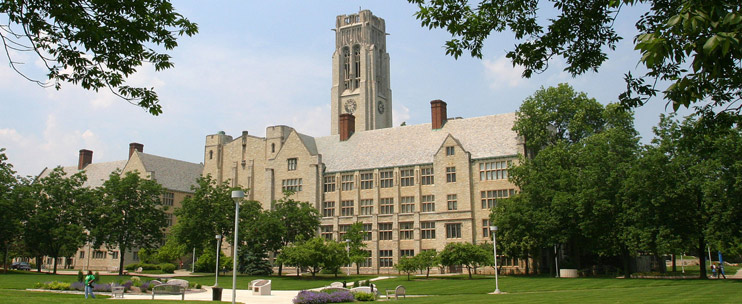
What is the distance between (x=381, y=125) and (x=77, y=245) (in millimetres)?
60573

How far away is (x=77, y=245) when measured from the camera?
52938mm

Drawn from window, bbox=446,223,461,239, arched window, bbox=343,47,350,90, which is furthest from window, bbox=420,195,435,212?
arched window, bbox=343,47,350,90

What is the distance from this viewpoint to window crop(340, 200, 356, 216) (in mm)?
60406

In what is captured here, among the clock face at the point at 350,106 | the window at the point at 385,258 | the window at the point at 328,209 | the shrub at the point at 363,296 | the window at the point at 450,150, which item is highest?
the clock face at the point at 350,106

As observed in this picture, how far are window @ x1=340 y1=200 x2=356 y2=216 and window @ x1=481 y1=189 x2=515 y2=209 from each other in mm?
13740

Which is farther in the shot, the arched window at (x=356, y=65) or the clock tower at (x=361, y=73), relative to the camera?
the arched window at (x=356, y=65)

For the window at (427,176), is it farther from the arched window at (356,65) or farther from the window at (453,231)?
the arched window at (356,65)

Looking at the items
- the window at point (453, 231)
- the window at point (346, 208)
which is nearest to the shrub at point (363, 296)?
the window at point (453, 231)

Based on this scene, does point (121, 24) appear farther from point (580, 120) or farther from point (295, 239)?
point (580, 120)

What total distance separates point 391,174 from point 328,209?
312 inches

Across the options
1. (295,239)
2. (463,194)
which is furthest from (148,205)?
(463,194)

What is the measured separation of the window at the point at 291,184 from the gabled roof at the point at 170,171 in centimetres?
1816

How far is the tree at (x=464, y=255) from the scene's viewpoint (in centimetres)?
4322

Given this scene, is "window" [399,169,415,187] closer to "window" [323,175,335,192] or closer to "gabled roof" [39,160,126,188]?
"window" [323,175,335,192]
